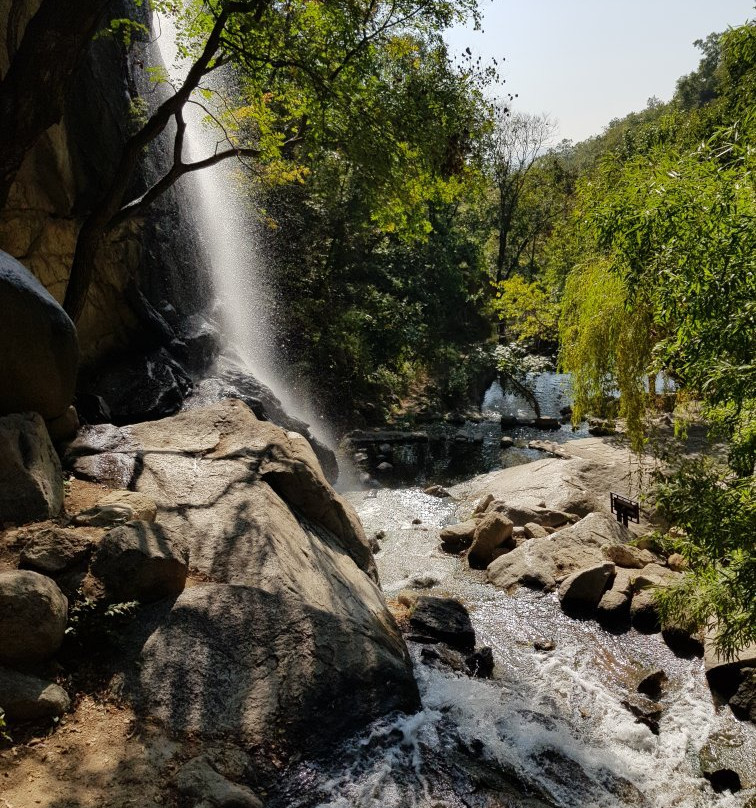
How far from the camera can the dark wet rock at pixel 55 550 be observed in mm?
3957

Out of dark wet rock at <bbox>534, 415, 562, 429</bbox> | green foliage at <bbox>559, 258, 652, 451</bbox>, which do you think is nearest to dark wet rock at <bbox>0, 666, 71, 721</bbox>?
green foliage at <bbox>559, 258, 652, 451</bbox>

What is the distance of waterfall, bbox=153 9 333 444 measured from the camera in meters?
16.9

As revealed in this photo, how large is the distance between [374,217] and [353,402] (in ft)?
33.7

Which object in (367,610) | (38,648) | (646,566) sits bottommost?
(646,566)

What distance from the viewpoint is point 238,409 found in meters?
8.01

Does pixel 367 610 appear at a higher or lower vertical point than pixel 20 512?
lower

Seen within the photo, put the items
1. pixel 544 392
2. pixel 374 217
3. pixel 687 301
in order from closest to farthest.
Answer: pixel 687 301
pixel 374 217
pixel 544 392

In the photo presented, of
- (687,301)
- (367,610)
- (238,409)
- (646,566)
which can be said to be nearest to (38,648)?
(367,610)

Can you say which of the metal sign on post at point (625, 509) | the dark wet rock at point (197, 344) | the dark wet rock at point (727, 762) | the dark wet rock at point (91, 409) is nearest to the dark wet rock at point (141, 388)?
the dark wet rock at point (197, 344)

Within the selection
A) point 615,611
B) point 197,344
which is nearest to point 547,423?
point 197,344

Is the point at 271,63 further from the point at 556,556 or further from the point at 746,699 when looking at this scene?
the point at 746,699

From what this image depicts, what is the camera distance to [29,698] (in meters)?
3.33

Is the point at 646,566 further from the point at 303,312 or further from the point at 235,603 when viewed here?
the point at 303,312

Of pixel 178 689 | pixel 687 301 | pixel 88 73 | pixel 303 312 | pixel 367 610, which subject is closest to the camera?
pixel 178 689
